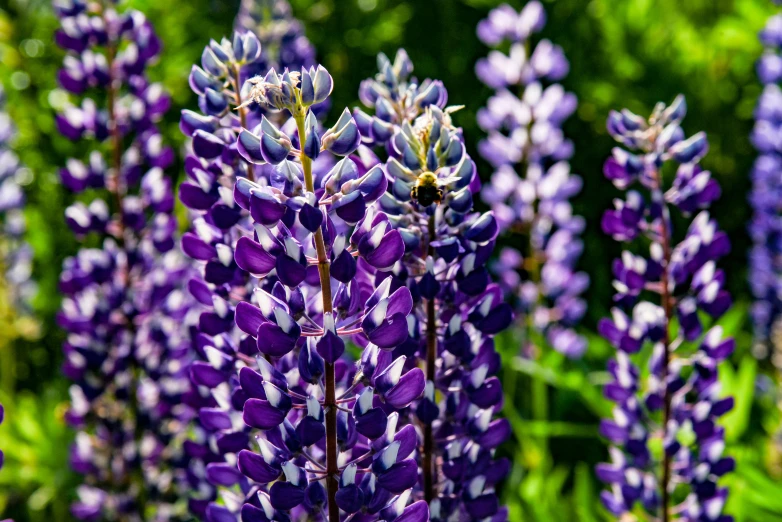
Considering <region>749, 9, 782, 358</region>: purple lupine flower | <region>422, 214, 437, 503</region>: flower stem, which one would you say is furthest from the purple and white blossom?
<region>749, 9, 782, 358</region>: purple lupine flower

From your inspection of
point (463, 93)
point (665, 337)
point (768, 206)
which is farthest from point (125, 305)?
point (463, 93)

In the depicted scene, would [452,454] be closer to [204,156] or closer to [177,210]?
[204,156]

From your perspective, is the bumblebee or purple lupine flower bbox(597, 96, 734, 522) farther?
purple lupine flower bbox(597, 96, 734, 522)

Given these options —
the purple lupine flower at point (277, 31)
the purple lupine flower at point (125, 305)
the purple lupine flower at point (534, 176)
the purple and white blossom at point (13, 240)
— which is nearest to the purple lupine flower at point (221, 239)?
the purple lupine flower at point (125, 305)

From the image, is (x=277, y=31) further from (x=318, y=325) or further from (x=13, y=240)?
(x=318, y=325)

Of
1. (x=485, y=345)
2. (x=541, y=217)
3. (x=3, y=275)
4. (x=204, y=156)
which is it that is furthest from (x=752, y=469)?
(x=3, y=275)

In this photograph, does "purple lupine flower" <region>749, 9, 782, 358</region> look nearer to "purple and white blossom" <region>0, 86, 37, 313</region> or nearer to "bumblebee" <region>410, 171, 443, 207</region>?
"bumblebee" <region>410, 171, 443, 207</region>

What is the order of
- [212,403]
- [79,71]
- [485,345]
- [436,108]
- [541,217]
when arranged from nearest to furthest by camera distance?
[436,108] < [485,345] < [212,403] < [79,71] < [541,217]
